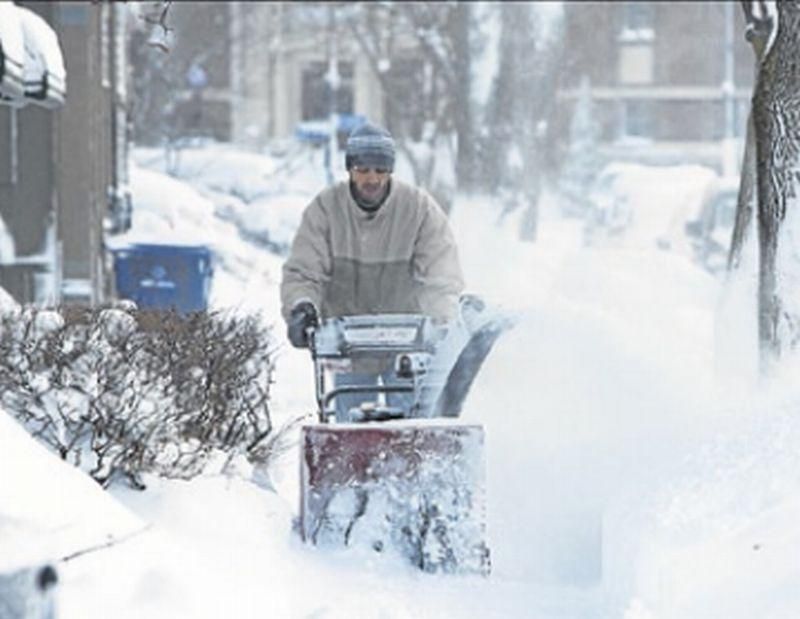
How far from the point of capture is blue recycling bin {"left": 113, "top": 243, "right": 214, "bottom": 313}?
2050 centimetres

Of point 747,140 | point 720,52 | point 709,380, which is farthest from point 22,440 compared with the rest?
point 720,52

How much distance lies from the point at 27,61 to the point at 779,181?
609 cm

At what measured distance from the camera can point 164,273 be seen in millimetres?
20703

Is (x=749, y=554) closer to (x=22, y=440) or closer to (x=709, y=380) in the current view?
(x=22, y=440)

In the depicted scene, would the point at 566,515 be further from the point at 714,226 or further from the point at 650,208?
the point at 650,208

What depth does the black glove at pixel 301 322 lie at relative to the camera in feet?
29.3

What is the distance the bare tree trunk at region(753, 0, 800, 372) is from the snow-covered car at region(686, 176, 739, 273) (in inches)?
720

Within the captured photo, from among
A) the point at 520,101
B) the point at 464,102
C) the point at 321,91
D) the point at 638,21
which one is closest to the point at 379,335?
the point at 464,102

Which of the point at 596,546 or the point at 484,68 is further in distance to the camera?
the point at 484,68

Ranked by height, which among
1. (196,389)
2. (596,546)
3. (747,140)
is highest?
(747,140)

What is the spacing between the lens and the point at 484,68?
1294 inches

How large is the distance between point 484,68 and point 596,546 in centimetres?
2410

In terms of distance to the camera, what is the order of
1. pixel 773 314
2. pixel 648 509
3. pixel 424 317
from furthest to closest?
pixel 773 314 → pixel 424 317 → pixel 648 509

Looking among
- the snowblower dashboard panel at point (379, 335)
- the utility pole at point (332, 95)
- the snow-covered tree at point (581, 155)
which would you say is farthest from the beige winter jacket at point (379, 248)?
the snow-covered tree at point (581, 155)
